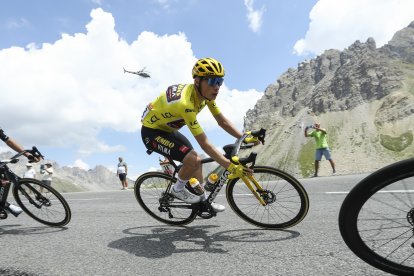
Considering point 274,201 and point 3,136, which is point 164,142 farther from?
point 3,136

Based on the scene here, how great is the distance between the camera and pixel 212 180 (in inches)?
191

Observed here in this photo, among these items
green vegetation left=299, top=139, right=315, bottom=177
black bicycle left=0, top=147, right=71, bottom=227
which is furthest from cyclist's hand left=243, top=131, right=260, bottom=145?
green vegetation left=299, top=139, right=315, bottom=177

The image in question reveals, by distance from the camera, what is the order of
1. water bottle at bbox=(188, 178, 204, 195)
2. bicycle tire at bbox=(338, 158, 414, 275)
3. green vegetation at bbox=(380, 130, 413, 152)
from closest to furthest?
bicycle tire at bbox=(338, 158, 414, 275) < water bottle at bbox=(188, 178, 204, 195) < green vegetation at bbox=(380, 130, 413, 152)

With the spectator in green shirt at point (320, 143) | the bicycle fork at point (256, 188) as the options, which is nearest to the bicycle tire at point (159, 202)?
the bicycle fork at point (256, 188)

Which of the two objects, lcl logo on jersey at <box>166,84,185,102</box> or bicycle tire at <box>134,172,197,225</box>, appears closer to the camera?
lcl logo on jersey at <box>166,84,185,102</box>

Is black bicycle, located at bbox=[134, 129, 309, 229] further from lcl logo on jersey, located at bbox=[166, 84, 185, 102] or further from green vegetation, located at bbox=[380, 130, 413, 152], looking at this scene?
green vegetation, located at bbox=[380, 130, 413, 152]

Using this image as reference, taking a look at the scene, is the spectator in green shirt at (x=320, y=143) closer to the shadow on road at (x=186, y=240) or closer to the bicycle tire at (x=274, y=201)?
the bicycle tire at (x=274, y=201)

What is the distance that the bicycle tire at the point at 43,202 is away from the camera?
5.55 meters

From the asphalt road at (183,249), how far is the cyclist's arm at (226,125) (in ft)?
4.15

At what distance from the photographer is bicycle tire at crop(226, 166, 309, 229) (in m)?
4.43

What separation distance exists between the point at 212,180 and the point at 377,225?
2.14 m

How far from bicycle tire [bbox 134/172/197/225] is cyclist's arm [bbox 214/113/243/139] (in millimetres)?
1050

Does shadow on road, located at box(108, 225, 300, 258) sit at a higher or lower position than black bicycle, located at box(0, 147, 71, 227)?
lower

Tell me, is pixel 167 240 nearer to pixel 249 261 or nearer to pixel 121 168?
pixel 249 261
